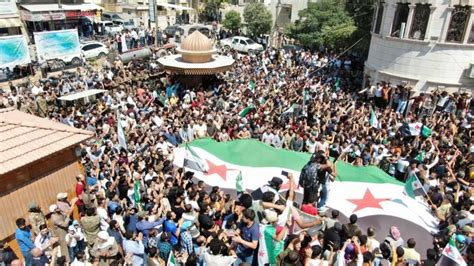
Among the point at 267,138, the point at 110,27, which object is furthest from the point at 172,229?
the point at 110,27

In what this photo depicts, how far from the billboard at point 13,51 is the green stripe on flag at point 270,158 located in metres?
15.9

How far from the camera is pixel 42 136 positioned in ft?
28.2

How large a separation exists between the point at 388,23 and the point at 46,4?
1205 inches

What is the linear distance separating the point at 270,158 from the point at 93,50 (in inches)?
843

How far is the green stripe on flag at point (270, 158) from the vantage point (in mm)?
9807

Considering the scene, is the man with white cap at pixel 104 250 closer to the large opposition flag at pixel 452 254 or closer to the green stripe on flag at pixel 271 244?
the green stripe on flag at pixel 271 244

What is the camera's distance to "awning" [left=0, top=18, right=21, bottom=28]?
30.2m

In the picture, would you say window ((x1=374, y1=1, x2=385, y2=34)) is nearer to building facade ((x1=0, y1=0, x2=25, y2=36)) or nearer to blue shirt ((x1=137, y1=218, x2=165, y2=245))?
blue shirt ((x1=137, y1=218, x2=165, y2=245))

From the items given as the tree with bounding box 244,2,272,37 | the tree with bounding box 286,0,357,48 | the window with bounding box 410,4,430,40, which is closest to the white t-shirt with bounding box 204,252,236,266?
the window with bounding box 410,4,430,40

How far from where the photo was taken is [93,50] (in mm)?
27672

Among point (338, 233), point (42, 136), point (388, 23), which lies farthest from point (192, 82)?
point (338, 233)

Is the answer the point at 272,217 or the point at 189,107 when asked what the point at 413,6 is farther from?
the point at 272,217

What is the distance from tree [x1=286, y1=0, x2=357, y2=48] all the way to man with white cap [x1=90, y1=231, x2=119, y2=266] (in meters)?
26.6

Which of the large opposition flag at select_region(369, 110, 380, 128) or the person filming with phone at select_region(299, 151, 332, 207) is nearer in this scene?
the person filming with phone at select_region(299, 151, 332, 207)
